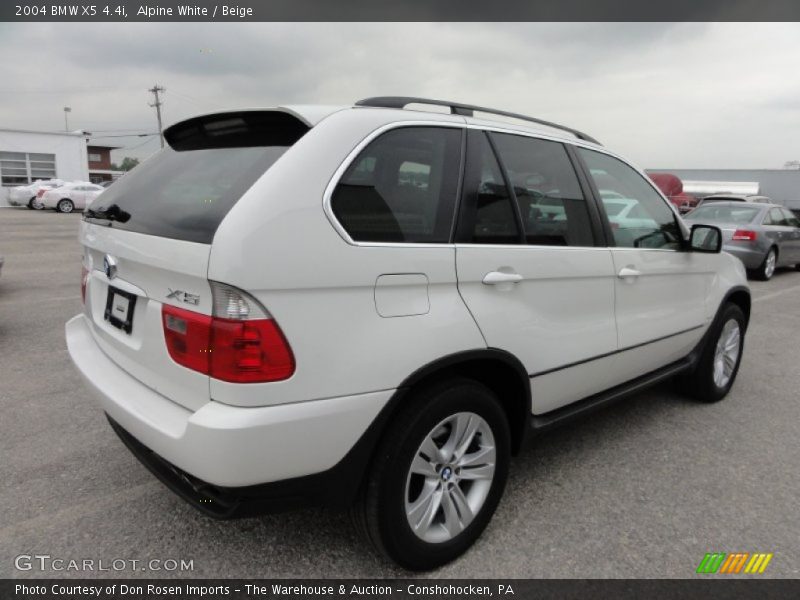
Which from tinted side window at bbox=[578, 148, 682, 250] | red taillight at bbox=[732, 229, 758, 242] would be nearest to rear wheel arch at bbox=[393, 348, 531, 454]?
tinted side window at bbox=[578, 148, 682, 250]

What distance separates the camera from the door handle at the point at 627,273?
2930mm

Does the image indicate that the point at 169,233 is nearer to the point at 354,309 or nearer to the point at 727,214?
the point at 354,309

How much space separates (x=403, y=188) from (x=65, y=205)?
2948cm

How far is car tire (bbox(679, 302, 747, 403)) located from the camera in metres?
3.90

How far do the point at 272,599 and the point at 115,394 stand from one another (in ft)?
3.21

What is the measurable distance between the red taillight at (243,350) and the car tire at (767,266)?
11.6m

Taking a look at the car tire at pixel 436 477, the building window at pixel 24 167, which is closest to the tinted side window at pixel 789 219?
the car tire at pixel 436 477

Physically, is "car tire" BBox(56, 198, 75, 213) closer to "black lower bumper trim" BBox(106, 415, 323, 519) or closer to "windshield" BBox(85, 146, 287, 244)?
"windshield" BBox(85, 146, 287, 244)

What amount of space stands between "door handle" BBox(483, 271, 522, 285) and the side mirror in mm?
1818

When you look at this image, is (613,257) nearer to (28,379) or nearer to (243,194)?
(243,194)

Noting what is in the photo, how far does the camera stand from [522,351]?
2395 mm

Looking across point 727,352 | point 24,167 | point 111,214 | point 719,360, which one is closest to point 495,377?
point 111,214

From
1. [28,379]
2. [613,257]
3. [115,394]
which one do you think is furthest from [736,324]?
[28,379]

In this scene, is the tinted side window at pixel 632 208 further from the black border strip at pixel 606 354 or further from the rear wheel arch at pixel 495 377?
the rear wheel arch at pixel 495 377
